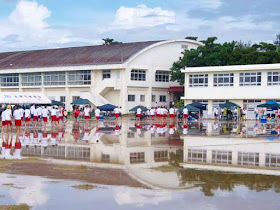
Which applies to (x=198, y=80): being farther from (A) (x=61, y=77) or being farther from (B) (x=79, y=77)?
(A) (x=61, y=77)

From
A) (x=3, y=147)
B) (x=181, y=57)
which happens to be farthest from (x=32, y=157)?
(x=181, y=57)

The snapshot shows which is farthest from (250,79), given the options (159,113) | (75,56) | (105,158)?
(105,158)

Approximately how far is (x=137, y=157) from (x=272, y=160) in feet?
13.2

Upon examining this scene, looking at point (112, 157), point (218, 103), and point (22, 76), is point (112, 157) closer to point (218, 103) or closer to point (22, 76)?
point (218, 103)

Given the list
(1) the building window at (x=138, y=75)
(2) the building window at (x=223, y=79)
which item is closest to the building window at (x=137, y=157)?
(2) the building window at (x=223, y=79)

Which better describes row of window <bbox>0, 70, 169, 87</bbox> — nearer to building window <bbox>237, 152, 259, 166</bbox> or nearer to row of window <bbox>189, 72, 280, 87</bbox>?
row of window <bbox>189, 72, 280, 87</bbox>

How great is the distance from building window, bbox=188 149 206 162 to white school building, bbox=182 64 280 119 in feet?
93.6

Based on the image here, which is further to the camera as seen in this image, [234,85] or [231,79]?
[231,79]

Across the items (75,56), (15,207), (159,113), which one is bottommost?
(15,207)

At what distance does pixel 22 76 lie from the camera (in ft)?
183

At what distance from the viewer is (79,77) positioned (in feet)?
170

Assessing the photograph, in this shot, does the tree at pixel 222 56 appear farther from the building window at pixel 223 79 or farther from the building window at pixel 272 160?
the building window at pixel 272 160

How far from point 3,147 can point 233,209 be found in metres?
11.0

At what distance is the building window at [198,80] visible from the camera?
151ft
